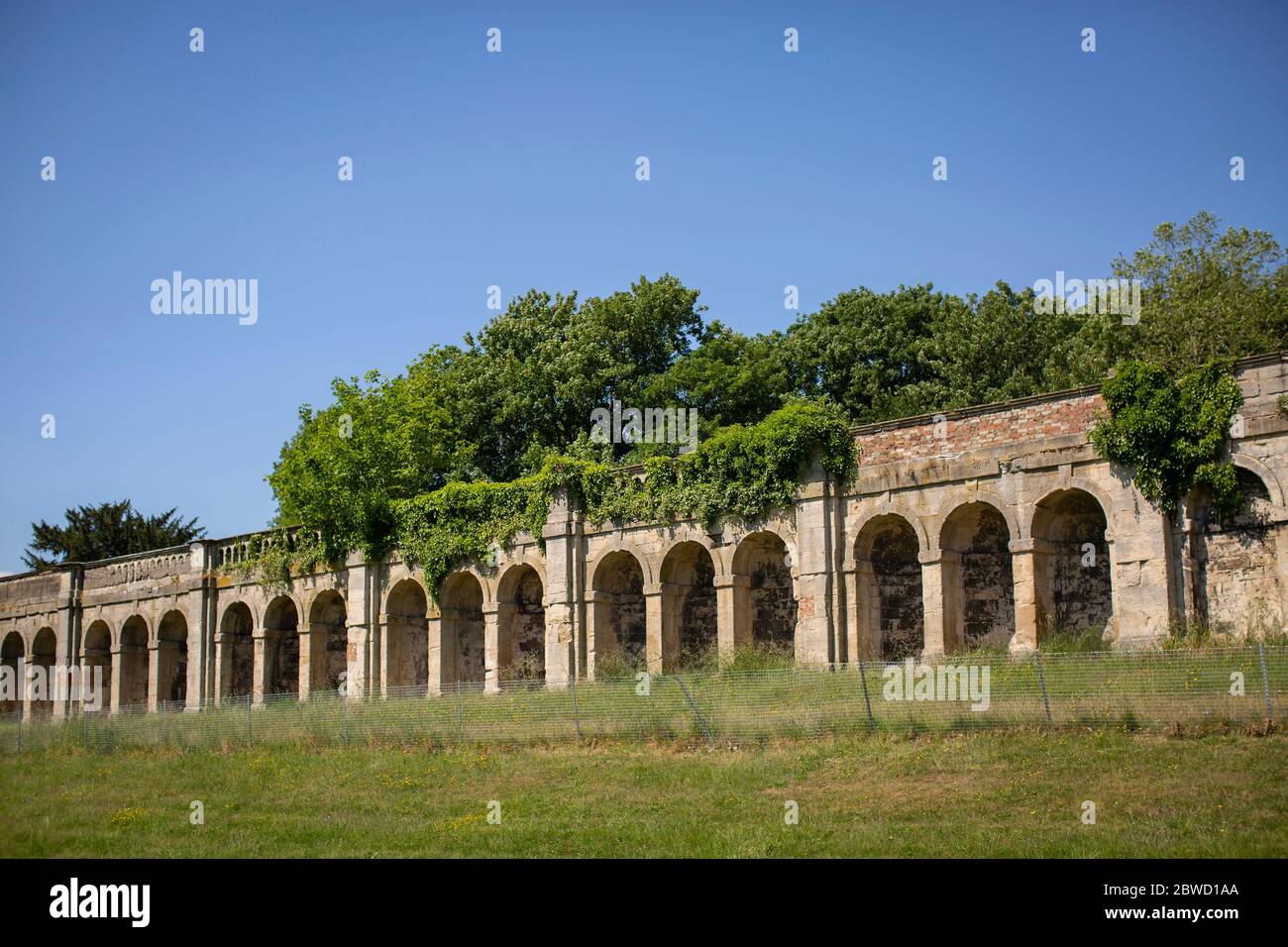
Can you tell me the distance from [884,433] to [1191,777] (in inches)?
509

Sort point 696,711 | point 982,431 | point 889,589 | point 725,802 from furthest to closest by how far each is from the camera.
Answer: point 889,589
point 982,431
point 696,711
point 725,802

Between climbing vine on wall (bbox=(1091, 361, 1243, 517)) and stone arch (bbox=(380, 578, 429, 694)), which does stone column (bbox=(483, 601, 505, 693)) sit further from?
climbing vine on wall (bbox=(1091, 361, 1243, 517))

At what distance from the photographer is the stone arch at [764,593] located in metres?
30.6

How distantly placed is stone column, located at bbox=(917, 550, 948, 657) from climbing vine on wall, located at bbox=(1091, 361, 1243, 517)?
13.2 ft

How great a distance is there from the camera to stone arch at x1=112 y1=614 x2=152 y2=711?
4472cm

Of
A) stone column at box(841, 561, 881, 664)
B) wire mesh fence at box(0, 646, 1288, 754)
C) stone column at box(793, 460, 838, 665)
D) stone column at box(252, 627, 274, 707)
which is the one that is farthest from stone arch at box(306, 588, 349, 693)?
stone column at box(841, 561, 881, 664)

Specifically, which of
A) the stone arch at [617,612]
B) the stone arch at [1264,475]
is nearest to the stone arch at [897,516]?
the stone arch at [617,612]

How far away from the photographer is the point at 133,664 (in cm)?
4525

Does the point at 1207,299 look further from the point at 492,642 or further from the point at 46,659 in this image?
the point at 46,659

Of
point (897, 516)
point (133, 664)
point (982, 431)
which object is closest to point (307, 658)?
point (133, 664)

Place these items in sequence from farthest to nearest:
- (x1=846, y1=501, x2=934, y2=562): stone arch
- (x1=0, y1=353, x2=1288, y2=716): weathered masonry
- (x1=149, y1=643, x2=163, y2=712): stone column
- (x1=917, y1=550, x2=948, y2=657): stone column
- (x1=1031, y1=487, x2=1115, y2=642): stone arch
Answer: (x1=149, y1=643, x2=163, y2=712): stone column → (x1=846, y1=501, x2=934, y2=562): stone arch → (x1=917, y1=550, x2=948, y2=657): stone column → (x1=1031, y1=487, x2=1115, y2=642): stone arch → (x1=0, y1=353, x2=1288, y2=716): weathered masonry

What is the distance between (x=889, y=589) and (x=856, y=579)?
1.34 meters

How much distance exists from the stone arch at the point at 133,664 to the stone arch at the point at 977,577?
2748 centimetres

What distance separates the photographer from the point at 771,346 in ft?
155
